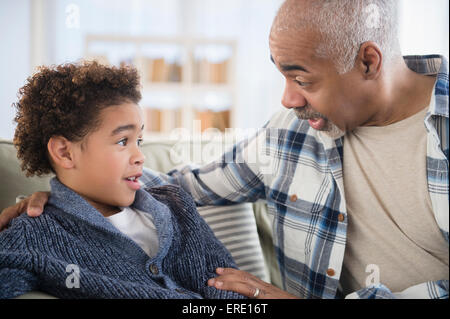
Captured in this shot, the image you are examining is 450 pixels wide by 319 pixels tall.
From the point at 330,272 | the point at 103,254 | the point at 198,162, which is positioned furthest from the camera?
the point at 198,162

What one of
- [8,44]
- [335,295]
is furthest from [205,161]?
[8,44]

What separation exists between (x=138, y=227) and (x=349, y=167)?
1.91ft

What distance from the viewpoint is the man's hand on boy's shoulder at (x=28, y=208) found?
0.93 meters

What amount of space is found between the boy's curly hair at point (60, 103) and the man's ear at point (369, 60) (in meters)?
0.58

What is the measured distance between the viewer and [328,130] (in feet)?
3.84

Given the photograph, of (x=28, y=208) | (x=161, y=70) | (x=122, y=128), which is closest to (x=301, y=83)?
(x=122, y=128)

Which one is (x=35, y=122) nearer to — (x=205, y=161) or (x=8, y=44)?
(x=205, y=161)

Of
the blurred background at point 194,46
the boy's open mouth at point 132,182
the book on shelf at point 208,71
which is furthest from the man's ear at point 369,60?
the book on shelf at point 208,71

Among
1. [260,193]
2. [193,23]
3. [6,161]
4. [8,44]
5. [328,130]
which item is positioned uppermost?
[193,23]

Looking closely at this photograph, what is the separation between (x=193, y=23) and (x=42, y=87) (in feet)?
10.3

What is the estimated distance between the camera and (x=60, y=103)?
Answer: 3.18 feet

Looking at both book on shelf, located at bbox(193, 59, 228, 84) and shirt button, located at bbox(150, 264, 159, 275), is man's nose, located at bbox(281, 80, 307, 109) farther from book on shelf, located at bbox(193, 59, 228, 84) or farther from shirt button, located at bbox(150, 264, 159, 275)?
book on shelf, located at bbox(193, 59, 228, 84)

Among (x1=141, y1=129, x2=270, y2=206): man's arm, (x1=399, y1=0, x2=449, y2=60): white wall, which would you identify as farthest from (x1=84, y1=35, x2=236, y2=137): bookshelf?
(x1=141, y1=129, x2=270, y2=206): man's arm

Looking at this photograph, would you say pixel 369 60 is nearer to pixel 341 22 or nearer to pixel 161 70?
pixel 341 22
